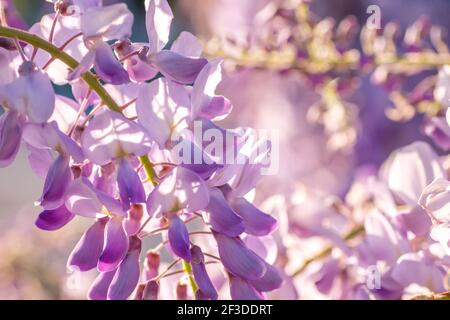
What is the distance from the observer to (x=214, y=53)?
78 cm

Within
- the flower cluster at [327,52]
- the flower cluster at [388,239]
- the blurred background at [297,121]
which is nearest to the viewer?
the flower cluster at [388,239]

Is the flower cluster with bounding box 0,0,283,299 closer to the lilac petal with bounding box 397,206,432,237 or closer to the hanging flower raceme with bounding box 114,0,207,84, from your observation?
the hanging flower raceme with bounding box 114,0,207,84

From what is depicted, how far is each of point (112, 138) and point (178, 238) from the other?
6 centimetres

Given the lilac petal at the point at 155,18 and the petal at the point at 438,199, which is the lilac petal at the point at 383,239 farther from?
the lilac petal at the point at 155,18

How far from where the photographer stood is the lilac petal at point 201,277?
1.39 feet

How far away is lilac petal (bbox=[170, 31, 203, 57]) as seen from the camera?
45cm

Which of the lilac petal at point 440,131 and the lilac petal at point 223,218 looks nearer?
the lilac petal at point 223,218

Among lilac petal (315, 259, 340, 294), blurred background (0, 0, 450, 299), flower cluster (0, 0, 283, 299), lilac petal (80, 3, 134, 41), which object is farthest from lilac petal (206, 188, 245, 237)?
blurred background (0, 0, 450, 299)

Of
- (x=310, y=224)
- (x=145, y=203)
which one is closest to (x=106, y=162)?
(x=145, y=203)

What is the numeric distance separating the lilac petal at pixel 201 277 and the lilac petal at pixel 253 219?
0.11 feet

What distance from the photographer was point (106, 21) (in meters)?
0.41

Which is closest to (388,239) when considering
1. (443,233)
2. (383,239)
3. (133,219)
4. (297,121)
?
(383,239)

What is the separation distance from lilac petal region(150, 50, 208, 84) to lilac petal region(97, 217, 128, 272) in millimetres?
83

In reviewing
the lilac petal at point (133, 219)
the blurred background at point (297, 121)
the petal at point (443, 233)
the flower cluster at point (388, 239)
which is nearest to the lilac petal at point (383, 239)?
the flower cluster at point (388, 239)
